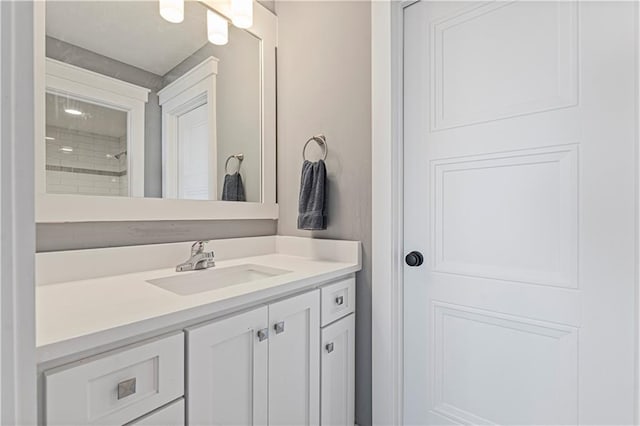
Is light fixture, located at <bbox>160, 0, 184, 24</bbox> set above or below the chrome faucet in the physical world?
above

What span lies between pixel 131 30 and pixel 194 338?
3.87 feet

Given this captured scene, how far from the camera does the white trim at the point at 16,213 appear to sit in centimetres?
40

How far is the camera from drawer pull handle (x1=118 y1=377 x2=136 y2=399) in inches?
25.6

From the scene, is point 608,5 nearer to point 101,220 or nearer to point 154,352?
point 154,352

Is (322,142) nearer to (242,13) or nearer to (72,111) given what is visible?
(242,13)

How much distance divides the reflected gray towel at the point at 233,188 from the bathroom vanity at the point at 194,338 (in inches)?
8.7

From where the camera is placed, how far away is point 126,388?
66 centimetres

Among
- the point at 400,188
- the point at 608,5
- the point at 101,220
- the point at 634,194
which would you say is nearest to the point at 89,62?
the point at 101,220

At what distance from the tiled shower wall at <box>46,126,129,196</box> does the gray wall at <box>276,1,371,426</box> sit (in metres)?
0.77

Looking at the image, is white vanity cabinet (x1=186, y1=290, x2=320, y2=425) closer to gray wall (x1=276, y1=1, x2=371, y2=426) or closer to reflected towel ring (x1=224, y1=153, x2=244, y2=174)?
gray wall (x1=276, y1=1, x2=371, y2=426)

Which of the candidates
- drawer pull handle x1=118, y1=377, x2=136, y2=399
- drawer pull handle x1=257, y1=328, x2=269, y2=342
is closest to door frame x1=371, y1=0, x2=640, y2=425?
drawer pull handle x1=257, y1=328, x2=269, y2=342

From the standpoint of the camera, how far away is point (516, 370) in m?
1.07

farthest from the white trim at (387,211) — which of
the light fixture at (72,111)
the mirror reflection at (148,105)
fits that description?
the light fixture at (72,111)

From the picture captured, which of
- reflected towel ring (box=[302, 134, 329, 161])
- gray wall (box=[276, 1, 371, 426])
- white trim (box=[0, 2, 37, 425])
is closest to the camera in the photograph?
white trim (box=[0, 2, 37, 425])
